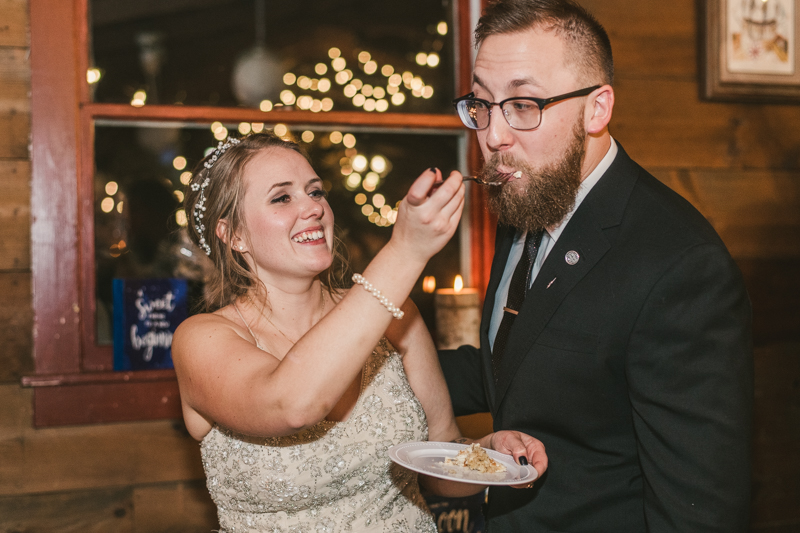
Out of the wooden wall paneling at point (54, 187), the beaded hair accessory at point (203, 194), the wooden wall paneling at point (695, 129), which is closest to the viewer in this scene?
the beaded hair accessory at point (203, 194)

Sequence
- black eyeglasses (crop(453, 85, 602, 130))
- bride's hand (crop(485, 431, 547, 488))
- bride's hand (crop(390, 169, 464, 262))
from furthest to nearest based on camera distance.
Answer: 1. black eyeglasses (crop(453, 85, 602, 130))
2. bride's hand (crop(485, 431, 547, 488))
3. bride's hand (crop(390, 169, 464, 262))

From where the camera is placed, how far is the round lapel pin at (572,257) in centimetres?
131

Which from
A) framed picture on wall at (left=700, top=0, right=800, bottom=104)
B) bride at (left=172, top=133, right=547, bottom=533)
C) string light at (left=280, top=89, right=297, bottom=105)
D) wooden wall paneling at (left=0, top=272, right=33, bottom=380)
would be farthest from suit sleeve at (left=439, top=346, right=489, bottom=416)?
framed picture on wall at (left=700, top=0, right=800, bottom=104)

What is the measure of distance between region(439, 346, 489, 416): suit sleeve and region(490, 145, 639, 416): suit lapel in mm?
426

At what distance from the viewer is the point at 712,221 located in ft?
8.68

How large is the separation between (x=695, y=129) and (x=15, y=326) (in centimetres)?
266

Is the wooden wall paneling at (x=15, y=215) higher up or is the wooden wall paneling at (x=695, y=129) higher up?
the wooden wall paneling at (x=695, y=129)

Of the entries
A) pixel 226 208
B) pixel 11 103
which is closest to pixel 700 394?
pixel 226 208

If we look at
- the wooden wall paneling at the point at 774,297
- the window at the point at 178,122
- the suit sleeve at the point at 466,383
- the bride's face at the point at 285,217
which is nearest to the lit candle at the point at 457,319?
the window at the point at 178,122

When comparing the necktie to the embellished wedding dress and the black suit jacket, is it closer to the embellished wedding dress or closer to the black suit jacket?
the black suit jacket

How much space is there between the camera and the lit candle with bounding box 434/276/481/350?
→ 227 cm

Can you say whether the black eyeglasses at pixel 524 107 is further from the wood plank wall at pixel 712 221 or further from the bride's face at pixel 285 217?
the wood plank wall at pixel 712 221

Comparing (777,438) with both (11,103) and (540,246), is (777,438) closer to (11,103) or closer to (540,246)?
(540,246)

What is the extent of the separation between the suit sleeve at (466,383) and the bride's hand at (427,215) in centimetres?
76
